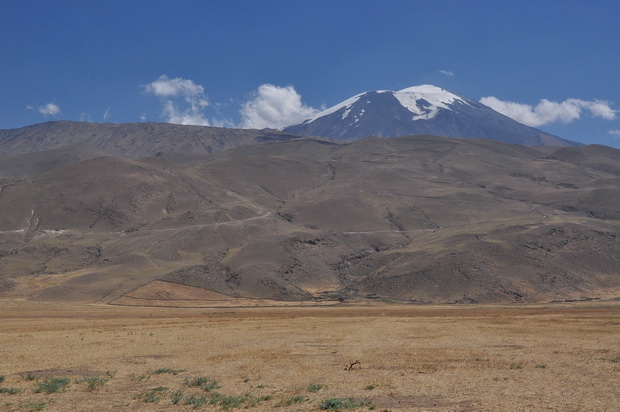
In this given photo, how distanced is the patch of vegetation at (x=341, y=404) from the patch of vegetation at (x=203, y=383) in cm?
508

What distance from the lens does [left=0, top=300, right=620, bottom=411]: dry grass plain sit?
20.1 m

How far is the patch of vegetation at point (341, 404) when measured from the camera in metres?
19.0

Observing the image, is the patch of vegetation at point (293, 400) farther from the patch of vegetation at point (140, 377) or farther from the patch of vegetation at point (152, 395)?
the patch of vegetation at point (140, 377)

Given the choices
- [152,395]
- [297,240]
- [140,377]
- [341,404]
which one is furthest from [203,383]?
[297,240]

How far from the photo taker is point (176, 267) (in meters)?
115

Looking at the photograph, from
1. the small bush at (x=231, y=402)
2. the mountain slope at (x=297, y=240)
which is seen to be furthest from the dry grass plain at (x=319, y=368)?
the mountain slope at (x=297, y=240)

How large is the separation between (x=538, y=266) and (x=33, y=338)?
308 feet

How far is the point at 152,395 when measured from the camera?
69.4 ft

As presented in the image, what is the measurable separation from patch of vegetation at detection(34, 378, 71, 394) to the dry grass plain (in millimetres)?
126

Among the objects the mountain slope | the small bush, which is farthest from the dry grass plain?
the mountain slope

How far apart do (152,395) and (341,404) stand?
6547 mm

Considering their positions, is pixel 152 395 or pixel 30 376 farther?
pixel 30 376

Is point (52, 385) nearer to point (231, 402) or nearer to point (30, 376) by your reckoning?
point (30, 376)

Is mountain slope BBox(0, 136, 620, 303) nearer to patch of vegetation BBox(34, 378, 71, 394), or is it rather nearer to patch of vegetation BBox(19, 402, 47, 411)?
patch of vegetation BBox(34, 378, 71, 394)
